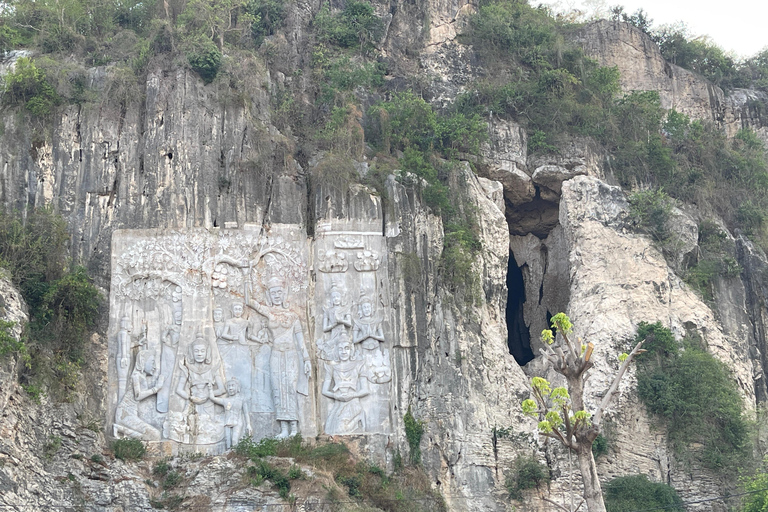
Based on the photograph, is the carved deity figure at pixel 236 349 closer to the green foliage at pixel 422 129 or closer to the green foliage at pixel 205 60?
the green foliage at pixel 205 60

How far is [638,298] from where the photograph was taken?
27.9 meters

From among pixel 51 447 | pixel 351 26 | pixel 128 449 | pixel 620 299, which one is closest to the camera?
pixel 51 447

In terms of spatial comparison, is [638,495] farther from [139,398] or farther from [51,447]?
[51,447]

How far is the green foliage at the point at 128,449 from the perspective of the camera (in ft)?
77.6

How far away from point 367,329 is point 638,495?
6447mm

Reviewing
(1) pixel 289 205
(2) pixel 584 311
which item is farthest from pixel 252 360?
(2) pixel 584 311

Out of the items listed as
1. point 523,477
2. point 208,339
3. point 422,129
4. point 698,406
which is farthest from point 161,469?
point 698,406

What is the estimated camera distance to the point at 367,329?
25.6 metres

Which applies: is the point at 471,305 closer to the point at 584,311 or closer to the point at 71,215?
the point at 584,311

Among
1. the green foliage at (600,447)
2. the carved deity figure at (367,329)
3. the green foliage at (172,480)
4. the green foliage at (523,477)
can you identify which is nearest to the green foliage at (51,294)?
the green foliage at (172,480)

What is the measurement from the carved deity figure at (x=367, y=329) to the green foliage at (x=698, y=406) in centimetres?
584

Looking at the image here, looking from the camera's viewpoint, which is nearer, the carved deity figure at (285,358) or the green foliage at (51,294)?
the green foliage at (51,294)

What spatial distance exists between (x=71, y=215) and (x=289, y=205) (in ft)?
14.7

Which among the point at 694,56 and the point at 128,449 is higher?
the point at 694,56
